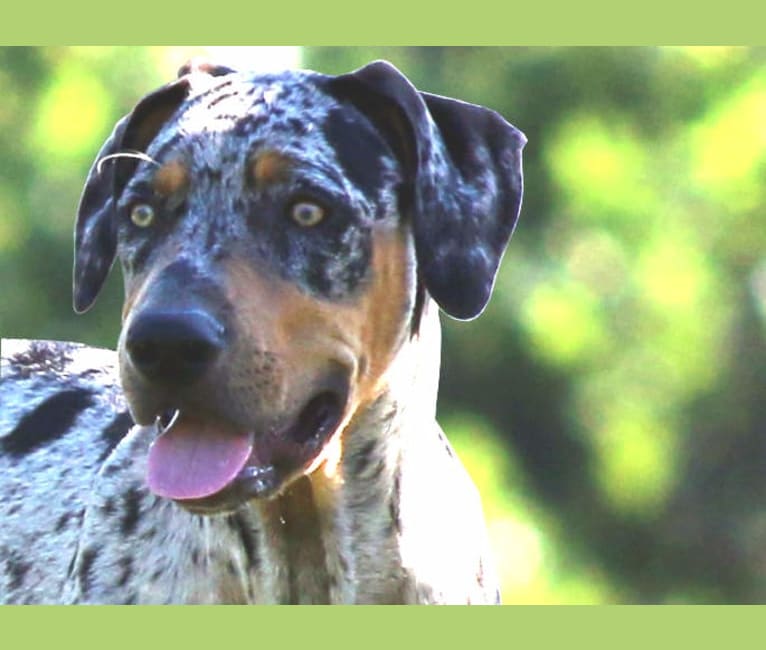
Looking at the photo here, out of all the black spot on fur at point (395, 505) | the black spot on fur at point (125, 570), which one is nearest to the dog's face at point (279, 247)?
the black spot on fur at point (395, 505)

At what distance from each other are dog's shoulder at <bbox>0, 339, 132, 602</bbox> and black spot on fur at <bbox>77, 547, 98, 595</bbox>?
19 centimetres

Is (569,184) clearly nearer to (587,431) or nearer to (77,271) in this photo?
(587,431)

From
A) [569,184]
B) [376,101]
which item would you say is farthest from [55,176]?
[376,101]

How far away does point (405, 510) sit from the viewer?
229 inches

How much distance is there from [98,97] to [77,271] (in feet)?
11.6

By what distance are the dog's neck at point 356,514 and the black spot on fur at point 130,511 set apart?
0.40 meters

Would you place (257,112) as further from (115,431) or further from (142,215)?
(115,431)

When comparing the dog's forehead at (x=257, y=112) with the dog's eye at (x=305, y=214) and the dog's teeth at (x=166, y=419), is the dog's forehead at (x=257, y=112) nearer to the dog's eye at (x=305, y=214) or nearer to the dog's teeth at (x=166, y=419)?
the dog's eye at (x=305, y=214)

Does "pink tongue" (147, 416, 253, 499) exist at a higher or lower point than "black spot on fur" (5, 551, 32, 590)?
higher

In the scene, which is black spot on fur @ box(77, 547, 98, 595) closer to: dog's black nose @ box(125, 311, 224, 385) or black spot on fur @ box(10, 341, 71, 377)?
dog's black nose @ box(125, 311, 224, 385)

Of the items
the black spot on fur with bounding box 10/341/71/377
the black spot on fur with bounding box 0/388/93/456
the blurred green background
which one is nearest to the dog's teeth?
the black spot on fur with bounding box 0/388/93/456

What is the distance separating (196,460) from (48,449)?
60.0 inches

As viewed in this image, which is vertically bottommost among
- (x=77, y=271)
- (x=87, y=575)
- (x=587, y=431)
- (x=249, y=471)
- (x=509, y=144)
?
(x=587, y=431)

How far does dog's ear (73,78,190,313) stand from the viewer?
5.96 m
